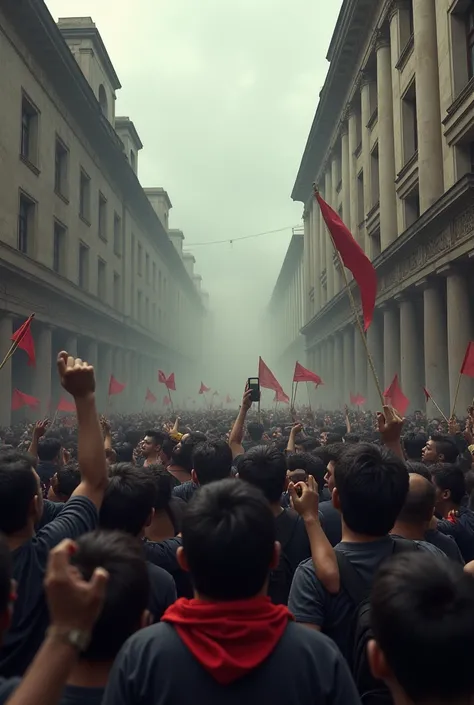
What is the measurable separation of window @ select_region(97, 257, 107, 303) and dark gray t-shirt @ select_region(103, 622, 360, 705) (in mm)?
35470

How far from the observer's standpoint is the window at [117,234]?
1593 inches

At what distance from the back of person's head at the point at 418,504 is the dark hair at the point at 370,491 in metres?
0.36

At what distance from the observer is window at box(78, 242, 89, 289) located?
32.7m

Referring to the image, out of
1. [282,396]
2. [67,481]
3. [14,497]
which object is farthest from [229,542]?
[282,396]

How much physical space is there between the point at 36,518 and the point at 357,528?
145 centimetres

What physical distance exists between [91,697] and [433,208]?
61.5 ft

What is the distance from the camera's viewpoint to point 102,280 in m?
37.0

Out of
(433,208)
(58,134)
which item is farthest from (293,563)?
(58,134)

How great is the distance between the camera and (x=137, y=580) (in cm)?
199

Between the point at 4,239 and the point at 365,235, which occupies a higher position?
the point at 365,235

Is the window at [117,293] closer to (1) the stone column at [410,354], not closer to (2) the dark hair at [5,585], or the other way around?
(1) the stone column at [410,354]

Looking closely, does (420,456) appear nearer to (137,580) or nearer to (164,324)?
(137,580)

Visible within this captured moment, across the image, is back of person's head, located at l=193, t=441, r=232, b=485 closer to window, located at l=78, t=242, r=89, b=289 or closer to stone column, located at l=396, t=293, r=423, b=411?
stone column, located at l=396, t=293, r=423, b=411

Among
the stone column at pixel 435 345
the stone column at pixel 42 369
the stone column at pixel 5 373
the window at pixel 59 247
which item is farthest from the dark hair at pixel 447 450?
the window at pixel 59 247
